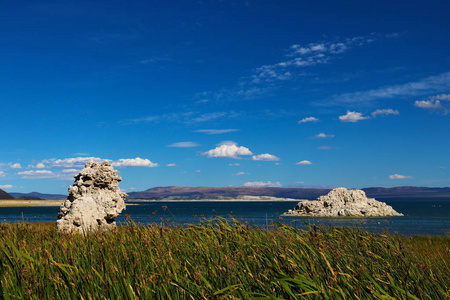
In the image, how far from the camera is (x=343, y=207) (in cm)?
7100

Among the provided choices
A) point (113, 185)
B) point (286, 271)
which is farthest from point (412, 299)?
point (113, 185)

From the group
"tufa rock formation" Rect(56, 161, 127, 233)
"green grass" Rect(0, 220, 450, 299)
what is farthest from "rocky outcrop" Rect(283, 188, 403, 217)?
"green grass" Rect(0, 220, 450, 299)

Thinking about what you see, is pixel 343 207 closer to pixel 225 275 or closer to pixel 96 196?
pixel 96 196

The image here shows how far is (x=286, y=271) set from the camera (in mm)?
5902

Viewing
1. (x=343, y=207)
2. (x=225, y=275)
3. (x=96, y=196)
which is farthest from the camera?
(x=343, y=207)

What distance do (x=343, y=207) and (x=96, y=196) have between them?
61.3m

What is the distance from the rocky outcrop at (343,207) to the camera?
69250 millimetres

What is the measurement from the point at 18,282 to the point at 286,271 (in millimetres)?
4184

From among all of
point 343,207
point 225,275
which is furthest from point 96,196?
point 343,207

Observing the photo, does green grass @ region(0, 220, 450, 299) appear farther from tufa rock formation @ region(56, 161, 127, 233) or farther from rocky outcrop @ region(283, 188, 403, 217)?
rocky outcrop @ region(283, 188, 403, 217)

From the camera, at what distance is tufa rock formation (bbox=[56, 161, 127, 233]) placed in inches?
638

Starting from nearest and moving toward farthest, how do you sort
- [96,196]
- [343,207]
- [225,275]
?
[225,275]
[96,196]
[343,207]

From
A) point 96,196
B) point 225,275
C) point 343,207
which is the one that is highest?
point 96,196

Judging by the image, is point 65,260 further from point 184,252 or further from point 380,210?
point 380,210
